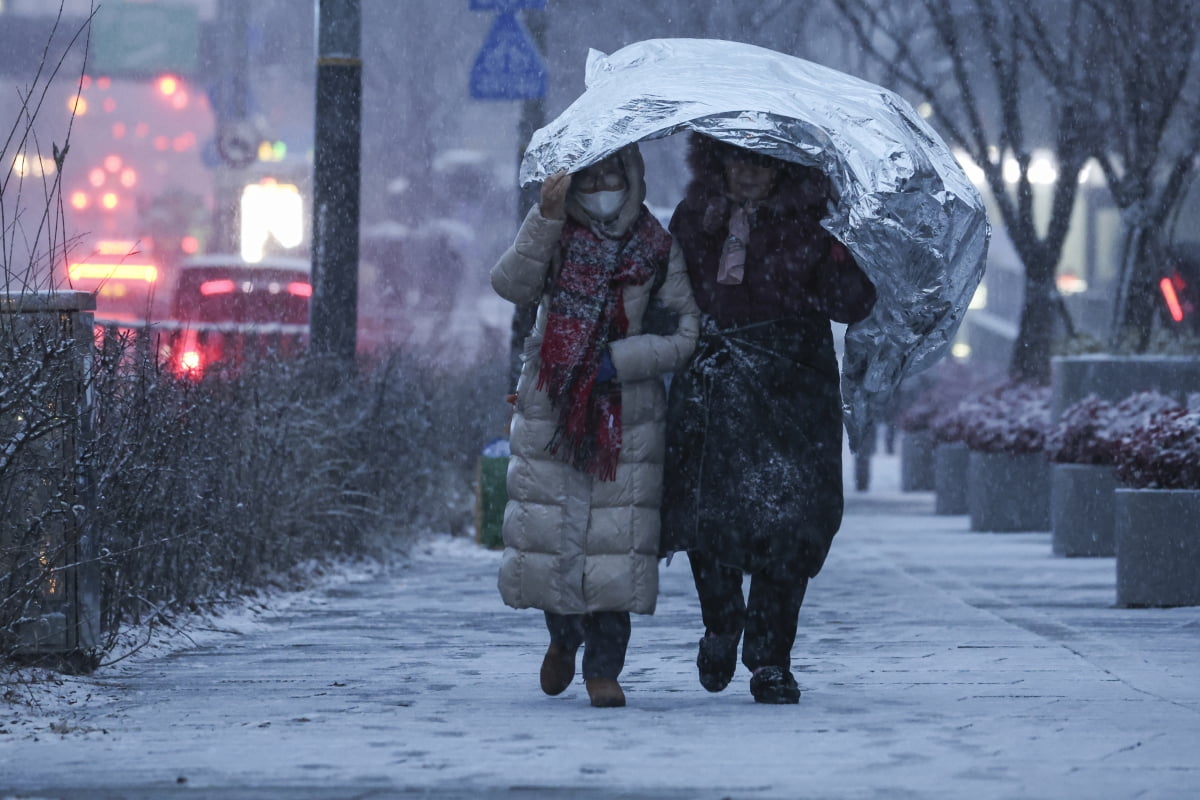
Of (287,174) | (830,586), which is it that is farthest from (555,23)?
(830,586)

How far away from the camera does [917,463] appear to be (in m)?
Answer: 23.0

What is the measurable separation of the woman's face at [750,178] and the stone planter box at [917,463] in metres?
16.1

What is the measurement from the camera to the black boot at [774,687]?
22.0 feet

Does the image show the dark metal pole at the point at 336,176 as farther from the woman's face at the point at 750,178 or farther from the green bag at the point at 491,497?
the woman's face at the point at 750,178

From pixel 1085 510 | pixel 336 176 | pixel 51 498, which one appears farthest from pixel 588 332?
pixel 1085 510

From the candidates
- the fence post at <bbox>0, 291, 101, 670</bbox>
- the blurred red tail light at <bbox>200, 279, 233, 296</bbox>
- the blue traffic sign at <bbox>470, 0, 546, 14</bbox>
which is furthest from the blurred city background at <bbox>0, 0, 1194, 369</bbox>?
the fence post at <bbox>0, 291, 101, 670</bbox>

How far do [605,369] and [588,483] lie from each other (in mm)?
357

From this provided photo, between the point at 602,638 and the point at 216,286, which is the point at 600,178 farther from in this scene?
the point at 216,286

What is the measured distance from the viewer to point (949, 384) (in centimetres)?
2483

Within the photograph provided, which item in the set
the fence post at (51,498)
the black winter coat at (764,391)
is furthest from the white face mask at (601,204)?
the fence post at (51,498)

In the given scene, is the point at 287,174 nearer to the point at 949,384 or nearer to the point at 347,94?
the point at 949,384

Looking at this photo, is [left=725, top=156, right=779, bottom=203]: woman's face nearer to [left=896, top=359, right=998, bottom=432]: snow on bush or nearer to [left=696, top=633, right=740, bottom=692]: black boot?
[left=696, top=633, right=740, bottom=692]: black boot

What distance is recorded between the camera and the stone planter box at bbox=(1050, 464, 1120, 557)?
517 inches

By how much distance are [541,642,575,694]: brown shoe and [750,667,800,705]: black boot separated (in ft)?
1.94
